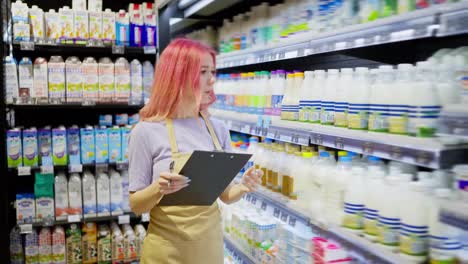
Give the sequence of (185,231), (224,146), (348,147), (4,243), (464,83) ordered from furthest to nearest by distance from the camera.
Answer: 1. (4,243)
2. (224,146)
3. (185,231)
4. (348,147)
5. (464,83)

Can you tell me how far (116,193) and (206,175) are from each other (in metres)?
2.09

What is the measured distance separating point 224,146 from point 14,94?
2018 mm

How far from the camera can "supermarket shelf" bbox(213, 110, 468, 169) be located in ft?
4.62

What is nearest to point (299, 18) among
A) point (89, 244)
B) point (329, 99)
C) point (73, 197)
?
point (329, 99)

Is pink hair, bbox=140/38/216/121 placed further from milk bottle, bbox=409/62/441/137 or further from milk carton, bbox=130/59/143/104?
milk carton, bbox=130/59/143/104

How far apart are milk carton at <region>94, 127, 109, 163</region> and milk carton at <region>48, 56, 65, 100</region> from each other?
0.39 meters

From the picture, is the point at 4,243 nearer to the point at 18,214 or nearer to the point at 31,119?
the point at 18,214

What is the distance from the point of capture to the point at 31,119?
395cm

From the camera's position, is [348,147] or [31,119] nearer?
[348,147]

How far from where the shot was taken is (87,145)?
371 centimetres

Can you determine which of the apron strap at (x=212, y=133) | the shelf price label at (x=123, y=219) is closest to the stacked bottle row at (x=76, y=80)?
the shelf price label at (x=123, y=219)

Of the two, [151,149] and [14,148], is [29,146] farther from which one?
[151,149]

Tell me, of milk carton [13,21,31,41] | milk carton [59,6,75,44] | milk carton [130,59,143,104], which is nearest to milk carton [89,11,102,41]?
milk carton [59,6,75,44]

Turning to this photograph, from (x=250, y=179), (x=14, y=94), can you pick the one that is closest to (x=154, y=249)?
(x=250, y=179)
